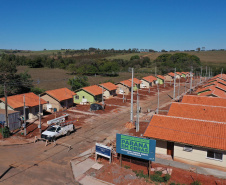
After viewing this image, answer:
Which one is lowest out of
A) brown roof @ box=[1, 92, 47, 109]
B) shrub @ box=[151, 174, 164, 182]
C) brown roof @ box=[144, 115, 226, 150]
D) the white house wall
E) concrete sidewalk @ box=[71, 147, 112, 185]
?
concrete sidewalk @ box=[71, 147, 112, 185]

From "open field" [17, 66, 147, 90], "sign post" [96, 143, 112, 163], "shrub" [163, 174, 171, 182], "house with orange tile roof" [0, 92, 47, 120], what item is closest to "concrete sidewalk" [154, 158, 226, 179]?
"shrub" [163, 174, 171, 182]

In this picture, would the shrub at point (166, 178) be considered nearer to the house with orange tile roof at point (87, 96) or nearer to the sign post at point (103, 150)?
the sign post at point (103, 150)

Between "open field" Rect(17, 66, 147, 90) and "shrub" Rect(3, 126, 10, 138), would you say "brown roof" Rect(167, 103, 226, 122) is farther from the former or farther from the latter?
"open field" Rect(17, 66, 147, 90)

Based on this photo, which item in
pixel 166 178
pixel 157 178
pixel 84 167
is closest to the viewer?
pixel 166 178

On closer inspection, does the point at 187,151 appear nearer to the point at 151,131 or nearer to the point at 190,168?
the point at 190,168

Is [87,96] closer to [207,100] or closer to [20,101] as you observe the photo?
[20,101]

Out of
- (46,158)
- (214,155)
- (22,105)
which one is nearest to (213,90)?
(214,155)
